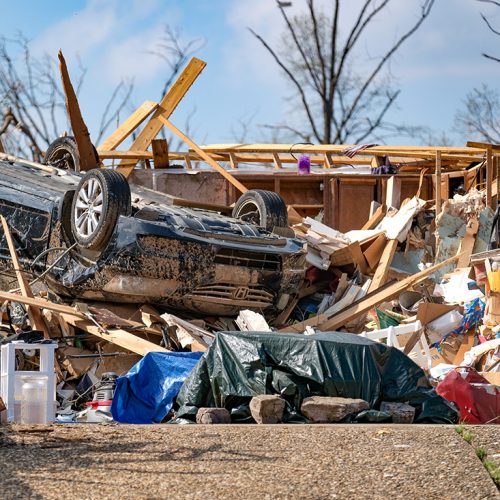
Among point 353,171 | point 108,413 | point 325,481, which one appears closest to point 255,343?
point 108,413

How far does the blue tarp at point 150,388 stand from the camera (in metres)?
10.4

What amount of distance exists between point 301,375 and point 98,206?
3.67m

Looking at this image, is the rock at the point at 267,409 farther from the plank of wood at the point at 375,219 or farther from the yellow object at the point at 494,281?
the plank of wood at the point at 375,219

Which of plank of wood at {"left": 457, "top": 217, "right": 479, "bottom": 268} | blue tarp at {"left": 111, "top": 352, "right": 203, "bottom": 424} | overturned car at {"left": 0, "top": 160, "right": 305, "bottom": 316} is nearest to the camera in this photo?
blue tarp at {"left": 111, "top": 352, "right": 203, "bottom": 424}

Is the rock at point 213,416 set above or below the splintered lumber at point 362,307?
below

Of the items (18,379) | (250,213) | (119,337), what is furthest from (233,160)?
(18,379)

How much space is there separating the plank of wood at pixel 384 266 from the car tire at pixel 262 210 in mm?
1678

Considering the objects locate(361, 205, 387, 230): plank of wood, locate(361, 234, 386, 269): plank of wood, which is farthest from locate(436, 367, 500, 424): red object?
locate(361, 205, 387, 230): plank of wood

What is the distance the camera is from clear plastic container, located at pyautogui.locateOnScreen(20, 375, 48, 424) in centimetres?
891

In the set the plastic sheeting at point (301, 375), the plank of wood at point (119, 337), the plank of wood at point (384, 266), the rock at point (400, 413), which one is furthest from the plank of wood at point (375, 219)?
the rock at point (400, 413)

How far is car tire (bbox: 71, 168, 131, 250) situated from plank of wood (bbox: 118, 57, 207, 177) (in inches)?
228

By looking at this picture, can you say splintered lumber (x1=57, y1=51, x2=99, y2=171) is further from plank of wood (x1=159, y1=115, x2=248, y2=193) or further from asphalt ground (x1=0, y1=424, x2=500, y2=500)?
asphalt ground (x1=0, y1=424, x2=500, y2=500)

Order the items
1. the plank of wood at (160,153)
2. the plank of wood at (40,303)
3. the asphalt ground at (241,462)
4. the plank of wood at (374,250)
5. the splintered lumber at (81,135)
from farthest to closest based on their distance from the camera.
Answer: the plank of wood at (160,153)
the plank of wood at (374,250)
the splintered lumber at (81,135)
the plank of wood at (40,303)
the asphalt ground at (241,462)

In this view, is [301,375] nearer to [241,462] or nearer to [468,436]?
[468,436]
